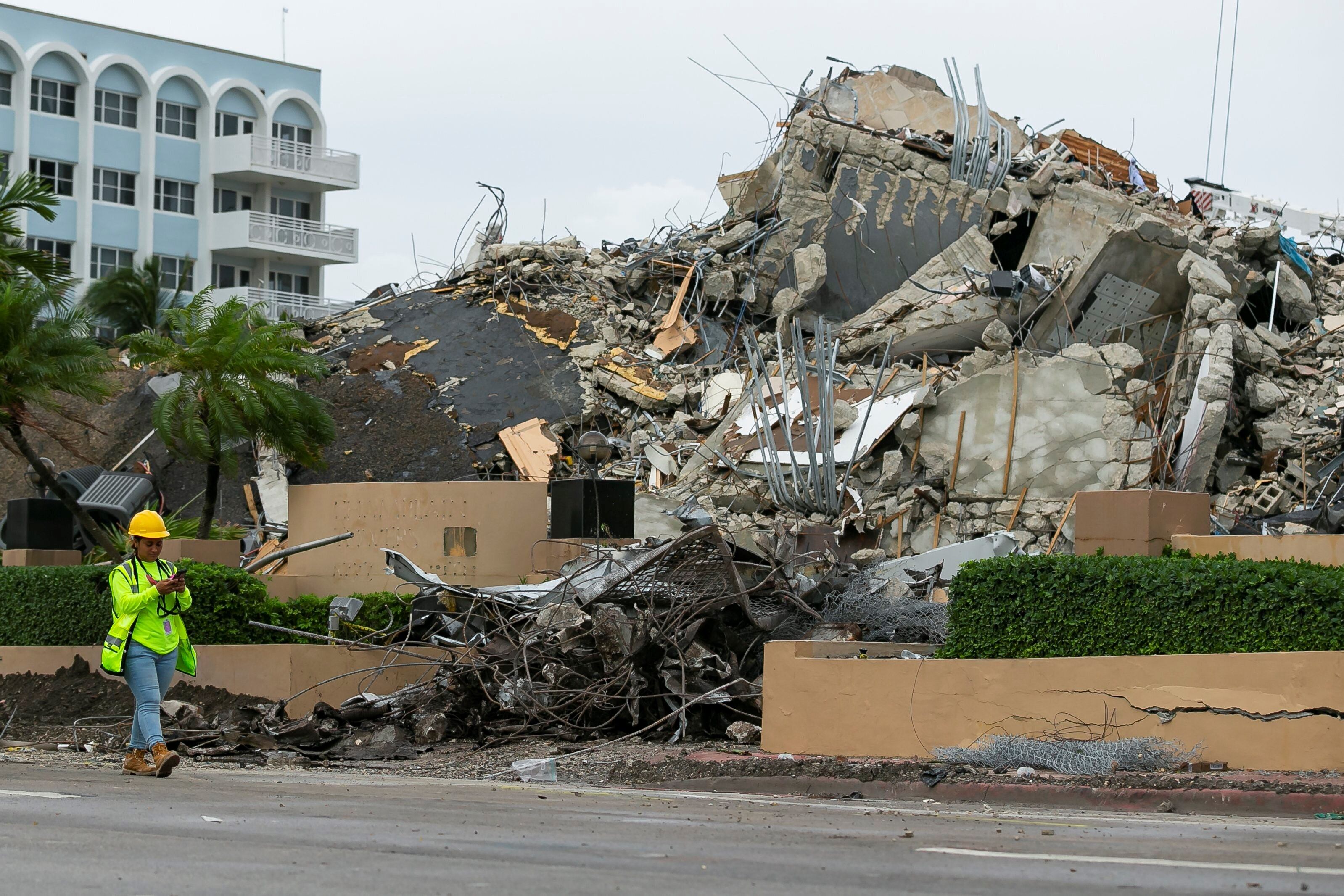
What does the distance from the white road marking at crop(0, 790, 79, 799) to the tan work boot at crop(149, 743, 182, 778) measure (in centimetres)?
97

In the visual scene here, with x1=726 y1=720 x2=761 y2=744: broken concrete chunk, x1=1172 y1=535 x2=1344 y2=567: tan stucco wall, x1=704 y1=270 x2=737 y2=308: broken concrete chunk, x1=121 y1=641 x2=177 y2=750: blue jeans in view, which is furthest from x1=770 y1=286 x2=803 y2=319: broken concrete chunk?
x1=121 y1=641 x2=177 y2=750: blue jeans

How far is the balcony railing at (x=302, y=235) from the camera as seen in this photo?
49.7 meters

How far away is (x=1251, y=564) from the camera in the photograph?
1044 centimetres

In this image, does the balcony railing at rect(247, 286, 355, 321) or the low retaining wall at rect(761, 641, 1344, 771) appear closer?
the low retaining wall at rect(761, 641, 1344, 771)

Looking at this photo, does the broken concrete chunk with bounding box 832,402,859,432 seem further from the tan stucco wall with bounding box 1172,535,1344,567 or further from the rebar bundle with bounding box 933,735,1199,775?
the rebar bundle with bounding box 933,735,1199,775

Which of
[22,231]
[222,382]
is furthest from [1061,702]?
[22,231]

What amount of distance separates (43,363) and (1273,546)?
13.3 m

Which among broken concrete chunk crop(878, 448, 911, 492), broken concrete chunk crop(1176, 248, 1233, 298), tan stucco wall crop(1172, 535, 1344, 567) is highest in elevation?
broken concrete chunk crop(1176, 248, 1233, 298)

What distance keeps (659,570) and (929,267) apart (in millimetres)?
13376

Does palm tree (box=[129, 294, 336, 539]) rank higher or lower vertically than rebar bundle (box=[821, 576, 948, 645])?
higher

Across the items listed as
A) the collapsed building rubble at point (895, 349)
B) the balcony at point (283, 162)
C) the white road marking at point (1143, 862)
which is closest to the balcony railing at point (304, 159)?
the balcony at point (283, 162)

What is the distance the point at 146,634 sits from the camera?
9875 millimetres

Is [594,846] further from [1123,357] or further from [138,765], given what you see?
[1123,357]

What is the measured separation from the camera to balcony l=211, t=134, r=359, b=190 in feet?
164
